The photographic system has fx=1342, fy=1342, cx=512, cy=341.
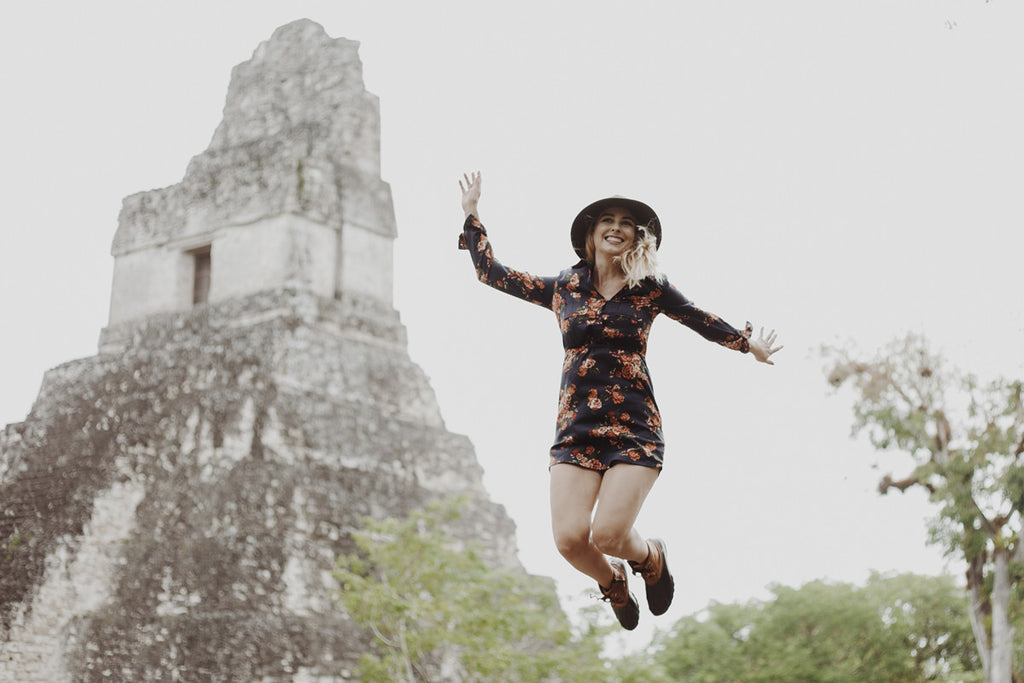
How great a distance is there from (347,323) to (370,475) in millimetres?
2865

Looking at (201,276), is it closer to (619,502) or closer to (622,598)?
(622,598)

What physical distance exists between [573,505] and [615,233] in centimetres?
86

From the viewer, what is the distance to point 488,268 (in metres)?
4.43

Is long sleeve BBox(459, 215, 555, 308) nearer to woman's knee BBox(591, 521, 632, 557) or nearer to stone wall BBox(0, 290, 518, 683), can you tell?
woman's knee BBox(591, 521, 632, 557)

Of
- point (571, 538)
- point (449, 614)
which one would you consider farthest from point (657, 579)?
point (449, 614)

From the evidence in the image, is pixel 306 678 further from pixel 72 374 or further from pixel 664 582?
pixel 664 582

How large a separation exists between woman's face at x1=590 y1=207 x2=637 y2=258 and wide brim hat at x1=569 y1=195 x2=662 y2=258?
21 millimetres

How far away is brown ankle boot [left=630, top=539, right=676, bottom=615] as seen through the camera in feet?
14.6

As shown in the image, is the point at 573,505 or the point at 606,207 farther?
the point at 606,207

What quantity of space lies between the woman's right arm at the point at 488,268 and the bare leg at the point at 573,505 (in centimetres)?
61

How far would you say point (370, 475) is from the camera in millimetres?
16203

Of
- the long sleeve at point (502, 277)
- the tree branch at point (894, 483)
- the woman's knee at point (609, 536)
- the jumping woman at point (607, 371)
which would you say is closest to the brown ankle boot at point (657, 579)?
the jumping woman at point (607, 371)

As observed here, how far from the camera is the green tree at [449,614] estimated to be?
43.4 feet

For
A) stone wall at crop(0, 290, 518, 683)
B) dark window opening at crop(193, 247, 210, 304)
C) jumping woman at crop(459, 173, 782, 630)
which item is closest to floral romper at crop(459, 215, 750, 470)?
jumping woman at crop(459, 173, 782, 630)
